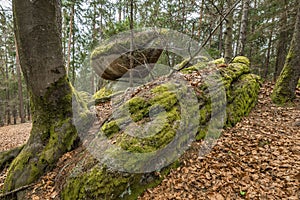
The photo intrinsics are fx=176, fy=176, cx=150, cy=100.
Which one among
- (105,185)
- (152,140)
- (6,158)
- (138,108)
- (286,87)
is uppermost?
(286,87)

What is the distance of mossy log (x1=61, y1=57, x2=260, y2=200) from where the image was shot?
8.03 feet

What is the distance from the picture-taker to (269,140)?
331 centimetres

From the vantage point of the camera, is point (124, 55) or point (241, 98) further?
point (124, 55)

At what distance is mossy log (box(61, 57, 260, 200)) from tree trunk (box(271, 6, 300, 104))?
82cm

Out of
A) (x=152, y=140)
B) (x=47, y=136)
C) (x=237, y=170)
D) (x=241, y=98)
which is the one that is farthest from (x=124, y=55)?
(x=237, y=170)

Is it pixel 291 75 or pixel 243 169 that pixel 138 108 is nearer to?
pixel 243 169

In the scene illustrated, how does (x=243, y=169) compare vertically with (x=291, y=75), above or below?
below

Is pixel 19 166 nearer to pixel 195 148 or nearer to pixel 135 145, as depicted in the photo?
pixel 135 145

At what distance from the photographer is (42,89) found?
3.33m

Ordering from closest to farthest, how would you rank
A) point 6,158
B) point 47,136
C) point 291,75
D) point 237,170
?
point 237,170 → point 47,136 → point 6,158 → point 291,75

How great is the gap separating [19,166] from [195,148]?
10.5 feet

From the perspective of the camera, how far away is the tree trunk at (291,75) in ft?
15.1

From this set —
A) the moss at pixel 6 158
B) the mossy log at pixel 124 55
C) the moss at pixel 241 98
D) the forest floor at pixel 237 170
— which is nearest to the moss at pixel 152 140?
the forest floor at pixel 237 170

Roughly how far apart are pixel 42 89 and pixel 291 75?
19.7 ft
